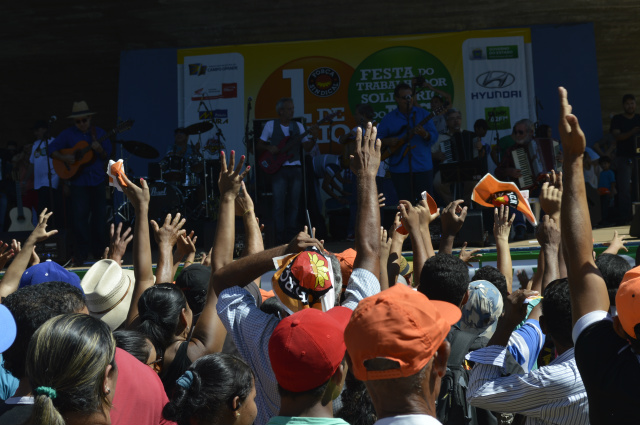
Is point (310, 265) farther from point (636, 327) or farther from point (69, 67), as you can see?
point (69, 67)

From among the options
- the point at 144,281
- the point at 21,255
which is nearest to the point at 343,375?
the point at 144,281

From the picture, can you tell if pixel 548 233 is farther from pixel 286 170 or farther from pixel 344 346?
pixel 286 170

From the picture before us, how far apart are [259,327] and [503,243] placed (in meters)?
2.07

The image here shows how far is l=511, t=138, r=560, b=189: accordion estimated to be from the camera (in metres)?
9.66

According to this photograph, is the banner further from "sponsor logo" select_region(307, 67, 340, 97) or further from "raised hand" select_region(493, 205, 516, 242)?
"raised hand" select_region(493, 205, 516, 242)

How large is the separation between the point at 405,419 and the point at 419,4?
10.8 m

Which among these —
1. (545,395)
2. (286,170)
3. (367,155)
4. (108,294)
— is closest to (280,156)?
(286,170)

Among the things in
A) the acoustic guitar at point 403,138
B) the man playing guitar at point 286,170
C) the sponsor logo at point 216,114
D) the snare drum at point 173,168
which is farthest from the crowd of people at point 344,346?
the sponsor logo at point 216,114

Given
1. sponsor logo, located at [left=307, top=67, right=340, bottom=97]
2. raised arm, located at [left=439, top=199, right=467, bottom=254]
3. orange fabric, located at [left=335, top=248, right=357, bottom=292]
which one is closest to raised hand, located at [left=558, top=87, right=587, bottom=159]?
orange fabric, located at [left=335, top=248, right=357, bottom=292]

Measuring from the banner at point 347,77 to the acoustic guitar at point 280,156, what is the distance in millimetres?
1164

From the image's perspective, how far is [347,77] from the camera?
11508 millimetres

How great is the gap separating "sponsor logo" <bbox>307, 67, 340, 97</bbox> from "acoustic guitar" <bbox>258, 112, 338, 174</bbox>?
5.21 ft

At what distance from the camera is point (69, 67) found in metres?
13.3

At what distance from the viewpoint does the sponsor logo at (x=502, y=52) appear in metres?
11.2
